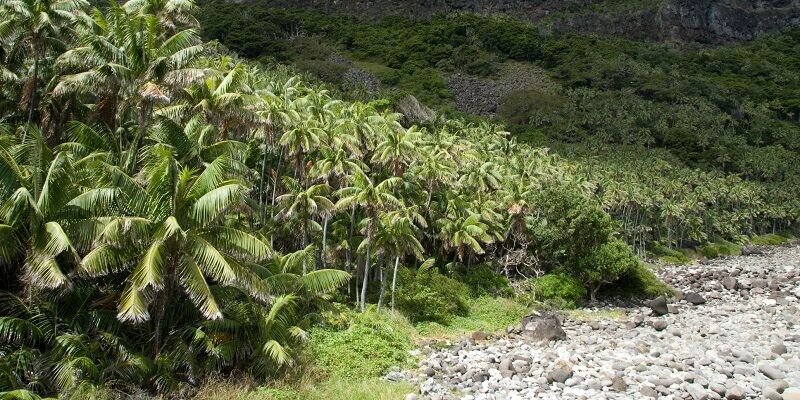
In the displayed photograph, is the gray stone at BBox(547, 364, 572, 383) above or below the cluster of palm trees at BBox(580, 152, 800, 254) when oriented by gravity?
above

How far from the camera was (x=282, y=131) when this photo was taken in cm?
3462

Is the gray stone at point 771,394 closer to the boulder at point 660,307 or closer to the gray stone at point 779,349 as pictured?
the gray stone at point 779,349

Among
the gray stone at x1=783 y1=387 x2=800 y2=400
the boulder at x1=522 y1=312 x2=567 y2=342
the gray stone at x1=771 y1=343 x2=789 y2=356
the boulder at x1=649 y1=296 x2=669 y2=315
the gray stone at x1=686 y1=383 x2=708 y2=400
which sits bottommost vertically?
the boulder at x1=649 y1=296 x2=669 y2=315

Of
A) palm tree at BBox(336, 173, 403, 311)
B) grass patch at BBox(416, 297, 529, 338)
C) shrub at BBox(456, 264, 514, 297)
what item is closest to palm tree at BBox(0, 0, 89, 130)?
palm tree at BBox(336, 173, 403, 311)

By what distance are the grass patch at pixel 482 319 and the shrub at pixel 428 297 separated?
0.71 meters

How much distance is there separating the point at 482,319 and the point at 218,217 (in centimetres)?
2402

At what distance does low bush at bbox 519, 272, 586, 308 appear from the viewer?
41531 millimetres

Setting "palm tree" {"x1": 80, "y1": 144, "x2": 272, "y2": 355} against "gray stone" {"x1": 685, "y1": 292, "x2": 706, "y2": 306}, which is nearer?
"palm tree" {"x1": 80, "y1": 144, "x2": 272, "y2": 355}

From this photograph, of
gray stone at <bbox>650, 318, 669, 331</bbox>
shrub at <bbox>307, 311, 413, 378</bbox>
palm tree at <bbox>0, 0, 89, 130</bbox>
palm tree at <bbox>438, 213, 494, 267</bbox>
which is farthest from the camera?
palm tree at <bbox>438, 213, 494, 267</bbox>

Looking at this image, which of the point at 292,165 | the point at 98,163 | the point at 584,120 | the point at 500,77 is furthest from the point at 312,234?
the point at 500,77

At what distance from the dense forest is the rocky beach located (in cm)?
548

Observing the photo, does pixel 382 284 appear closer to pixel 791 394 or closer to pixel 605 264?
pixel 605 264

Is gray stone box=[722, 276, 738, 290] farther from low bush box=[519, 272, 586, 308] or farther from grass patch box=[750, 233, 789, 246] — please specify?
grass patch box=[750, 233, 789, 246]

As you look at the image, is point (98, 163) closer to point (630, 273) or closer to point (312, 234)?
point (312, 234)
